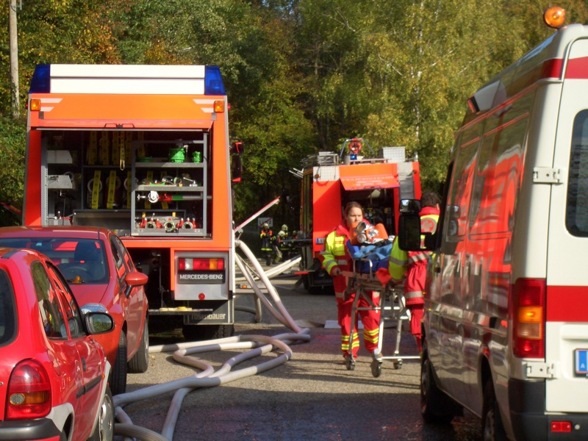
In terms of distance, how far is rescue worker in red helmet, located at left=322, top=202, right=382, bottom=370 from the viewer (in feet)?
41.5

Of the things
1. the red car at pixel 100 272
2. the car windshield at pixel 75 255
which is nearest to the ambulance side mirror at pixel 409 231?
the red car at pixel 100 272

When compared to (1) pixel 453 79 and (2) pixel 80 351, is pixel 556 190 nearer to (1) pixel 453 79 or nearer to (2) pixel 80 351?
(2) pixel 80 351

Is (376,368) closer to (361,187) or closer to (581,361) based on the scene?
(581,361)

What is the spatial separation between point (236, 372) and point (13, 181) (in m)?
11.8

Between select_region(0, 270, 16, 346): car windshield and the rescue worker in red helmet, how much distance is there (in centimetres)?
689

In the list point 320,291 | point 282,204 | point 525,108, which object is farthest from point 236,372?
point 282,204

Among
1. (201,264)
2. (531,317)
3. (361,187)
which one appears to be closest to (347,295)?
(201,264)

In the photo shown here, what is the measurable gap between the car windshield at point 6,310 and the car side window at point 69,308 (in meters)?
0.95

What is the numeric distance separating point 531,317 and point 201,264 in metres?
8.66

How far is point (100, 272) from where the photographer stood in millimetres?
11695

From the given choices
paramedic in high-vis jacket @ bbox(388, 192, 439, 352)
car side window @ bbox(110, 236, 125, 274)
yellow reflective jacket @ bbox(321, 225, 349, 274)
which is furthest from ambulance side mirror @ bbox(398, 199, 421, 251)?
yellow reflective jacket @ bbox(321, 225, 349, 274)

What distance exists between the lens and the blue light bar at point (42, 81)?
14430 mm

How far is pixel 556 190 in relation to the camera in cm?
610

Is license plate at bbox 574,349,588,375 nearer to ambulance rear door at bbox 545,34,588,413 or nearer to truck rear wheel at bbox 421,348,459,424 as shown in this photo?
ambulance rear door at bbox 545,34,588,413
